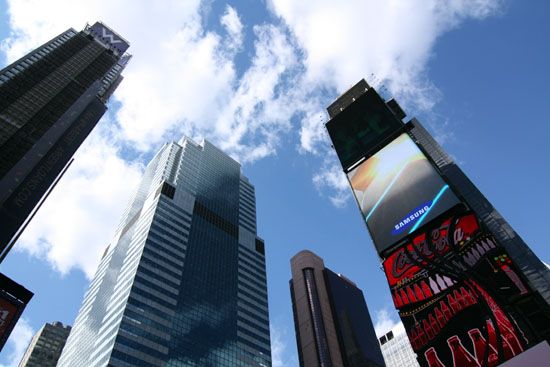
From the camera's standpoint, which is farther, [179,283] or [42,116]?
[179,283]

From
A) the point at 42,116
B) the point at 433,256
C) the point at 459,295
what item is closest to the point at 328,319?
the point at 42,116

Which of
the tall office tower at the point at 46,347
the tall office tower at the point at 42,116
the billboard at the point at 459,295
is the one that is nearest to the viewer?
the billboard at the point at 459,295

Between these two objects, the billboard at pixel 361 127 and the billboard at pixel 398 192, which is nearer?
the billboard at pixel 398 192

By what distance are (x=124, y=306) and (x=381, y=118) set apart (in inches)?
2845

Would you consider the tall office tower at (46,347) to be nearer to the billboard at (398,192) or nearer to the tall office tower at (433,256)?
the tall office tower at (433,256)

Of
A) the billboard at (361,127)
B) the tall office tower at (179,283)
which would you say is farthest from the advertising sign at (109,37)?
the billboard at (361,127)

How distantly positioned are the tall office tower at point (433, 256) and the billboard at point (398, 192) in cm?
10

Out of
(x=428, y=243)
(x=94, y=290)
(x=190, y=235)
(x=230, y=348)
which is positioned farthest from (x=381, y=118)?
(x=94, y=290)

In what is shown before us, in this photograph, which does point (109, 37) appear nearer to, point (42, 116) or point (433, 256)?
point (42, 116)

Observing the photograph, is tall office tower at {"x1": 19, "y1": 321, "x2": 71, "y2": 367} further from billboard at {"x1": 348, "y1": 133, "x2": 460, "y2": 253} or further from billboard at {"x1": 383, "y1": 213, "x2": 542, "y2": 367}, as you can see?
→ billboard at {"x1": 383, "y1": 213, "x2": 542, "y2": 367}

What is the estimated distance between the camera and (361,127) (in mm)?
47125

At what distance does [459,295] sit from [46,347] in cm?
18311

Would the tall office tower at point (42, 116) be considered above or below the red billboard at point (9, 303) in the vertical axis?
above

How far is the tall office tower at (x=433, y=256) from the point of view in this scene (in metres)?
22.9
